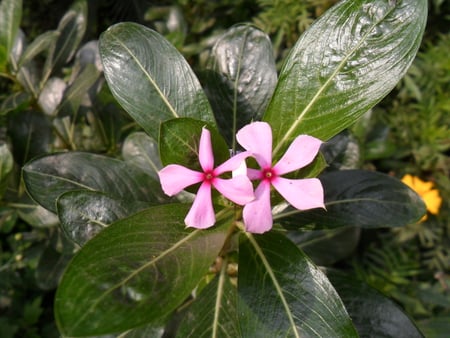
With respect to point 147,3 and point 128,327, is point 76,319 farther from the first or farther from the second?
point 147,3

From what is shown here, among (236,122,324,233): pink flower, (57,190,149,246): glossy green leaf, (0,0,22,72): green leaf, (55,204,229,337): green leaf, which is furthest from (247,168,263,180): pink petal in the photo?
(0,0,22,72): green leaf

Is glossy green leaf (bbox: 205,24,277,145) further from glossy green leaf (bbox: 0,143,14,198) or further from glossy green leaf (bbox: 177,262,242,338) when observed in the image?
glossy green leaf (bbox: 0,143,14,198)

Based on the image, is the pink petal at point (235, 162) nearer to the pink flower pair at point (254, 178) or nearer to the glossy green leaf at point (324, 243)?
the pink flower pair at point (254, 178)

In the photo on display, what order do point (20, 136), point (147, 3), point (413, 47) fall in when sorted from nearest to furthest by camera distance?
point (413, 47) < point (20, 136) < point (147, 3)

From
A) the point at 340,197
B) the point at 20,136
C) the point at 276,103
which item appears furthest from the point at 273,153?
the point at 20,136

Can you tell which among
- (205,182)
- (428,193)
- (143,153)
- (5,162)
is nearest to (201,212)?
(205,182)

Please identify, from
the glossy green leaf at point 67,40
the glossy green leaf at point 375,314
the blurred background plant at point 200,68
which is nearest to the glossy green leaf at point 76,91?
the blurred background plant at point 200,68

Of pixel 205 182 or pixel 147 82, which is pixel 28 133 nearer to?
pixel 147 82
